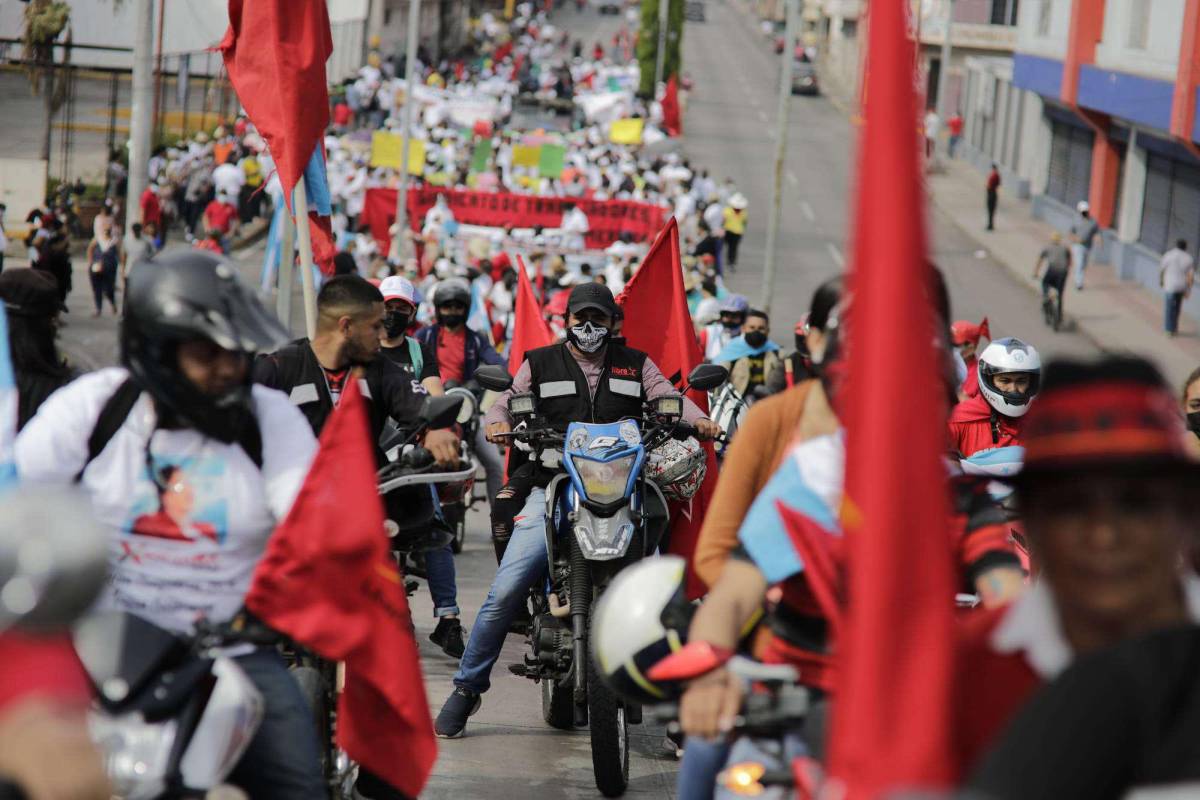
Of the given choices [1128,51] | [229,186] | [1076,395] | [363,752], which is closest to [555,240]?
[229,186]

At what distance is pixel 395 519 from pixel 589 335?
1669 mm

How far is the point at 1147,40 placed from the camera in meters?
36.3

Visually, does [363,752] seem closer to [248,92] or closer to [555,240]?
[248,92]

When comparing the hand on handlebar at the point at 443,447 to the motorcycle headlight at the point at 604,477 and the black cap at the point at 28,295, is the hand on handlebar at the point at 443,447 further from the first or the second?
the motorcycle headlight at the point at 604,477

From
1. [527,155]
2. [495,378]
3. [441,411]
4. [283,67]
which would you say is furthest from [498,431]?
[527,155]

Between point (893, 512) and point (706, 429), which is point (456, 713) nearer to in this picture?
point (706, 429)

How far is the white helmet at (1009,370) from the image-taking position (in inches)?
314

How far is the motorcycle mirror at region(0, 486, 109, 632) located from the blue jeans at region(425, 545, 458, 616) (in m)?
6.04

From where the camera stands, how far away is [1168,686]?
2414 millimetres

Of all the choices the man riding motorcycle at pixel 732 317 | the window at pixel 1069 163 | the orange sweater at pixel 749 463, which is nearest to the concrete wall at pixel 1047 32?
the window at pixel 1069 163

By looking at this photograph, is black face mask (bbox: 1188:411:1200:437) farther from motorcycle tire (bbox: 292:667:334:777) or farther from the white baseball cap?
the white baseball cap

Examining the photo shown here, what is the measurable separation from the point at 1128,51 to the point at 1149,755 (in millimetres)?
36826

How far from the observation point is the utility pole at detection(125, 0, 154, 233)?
18.0m

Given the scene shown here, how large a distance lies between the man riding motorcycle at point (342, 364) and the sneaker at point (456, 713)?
5.33 feet
